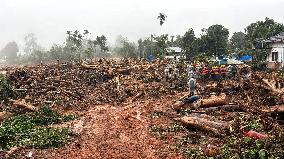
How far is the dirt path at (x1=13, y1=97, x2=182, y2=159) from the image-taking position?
12375 millimetres

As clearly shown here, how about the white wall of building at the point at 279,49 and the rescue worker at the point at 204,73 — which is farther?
the white wall of building at the point at 279,49

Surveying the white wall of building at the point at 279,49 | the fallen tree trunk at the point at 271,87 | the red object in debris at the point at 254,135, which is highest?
the white wall of building at the point at 279,49

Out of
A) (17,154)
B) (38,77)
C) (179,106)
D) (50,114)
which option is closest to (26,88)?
(38,77)

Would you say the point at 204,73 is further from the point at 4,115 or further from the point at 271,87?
the point at 4,115

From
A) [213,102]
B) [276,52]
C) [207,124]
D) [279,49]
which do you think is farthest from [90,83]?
[276,52]

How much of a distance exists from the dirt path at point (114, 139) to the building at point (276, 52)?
20243 millimetres

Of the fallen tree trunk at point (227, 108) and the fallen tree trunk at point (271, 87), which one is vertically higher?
the fallen tree trunk at point (271, 87)

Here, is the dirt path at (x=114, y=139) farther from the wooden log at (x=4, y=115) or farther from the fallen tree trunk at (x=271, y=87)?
the fallen tree trunk at (x=271, y=87)

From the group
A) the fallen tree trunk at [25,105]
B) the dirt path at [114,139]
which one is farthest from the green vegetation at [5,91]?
the dirt path at [114,139]

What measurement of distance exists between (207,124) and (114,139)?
3.47 metres

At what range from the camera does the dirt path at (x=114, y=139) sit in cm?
1238

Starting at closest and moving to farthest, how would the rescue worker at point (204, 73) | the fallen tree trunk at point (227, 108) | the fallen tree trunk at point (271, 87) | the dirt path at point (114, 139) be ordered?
the dirt path at point (114, 139) < the fallen tree trunk at point (227, 108) < the fallen tree trunk at point (271, 87) < the rescue worker at point (204, 73)

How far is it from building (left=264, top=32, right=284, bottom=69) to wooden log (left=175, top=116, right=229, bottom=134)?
24.1 metres

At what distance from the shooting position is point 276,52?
39.1m
